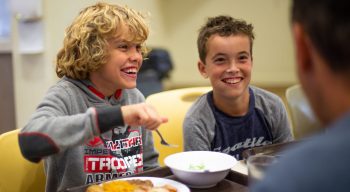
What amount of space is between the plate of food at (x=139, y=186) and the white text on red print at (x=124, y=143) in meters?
0.26

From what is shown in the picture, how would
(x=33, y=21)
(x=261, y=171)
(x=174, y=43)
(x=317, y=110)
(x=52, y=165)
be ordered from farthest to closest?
(x=174, y=43) < (x=33, y=21) < (x=52, y=165) < (x=261, y=171) < (x=317, y=110)

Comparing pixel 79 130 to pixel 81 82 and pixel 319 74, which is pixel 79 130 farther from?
pixel 319 74

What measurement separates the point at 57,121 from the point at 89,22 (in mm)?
477

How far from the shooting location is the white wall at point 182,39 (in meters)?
3.01

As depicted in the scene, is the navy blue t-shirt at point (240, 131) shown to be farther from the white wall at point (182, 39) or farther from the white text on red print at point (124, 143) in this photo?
the white wall at point (182, 39)

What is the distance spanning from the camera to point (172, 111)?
1.69 meters

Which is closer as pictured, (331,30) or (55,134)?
(331,30)

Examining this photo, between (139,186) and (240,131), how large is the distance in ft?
2.23

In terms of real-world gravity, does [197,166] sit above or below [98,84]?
below

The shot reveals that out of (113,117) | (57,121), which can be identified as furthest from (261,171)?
(57,121)

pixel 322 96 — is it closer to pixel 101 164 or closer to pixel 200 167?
pixel 200 167

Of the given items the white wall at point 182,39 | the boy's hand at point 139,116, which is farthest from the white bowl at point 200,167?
the white wall at point 182,39

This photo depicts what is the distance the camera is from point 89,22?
4.31 feet

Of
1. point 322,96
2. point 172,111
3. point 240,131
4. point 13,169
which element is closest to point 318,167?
point 322,96
